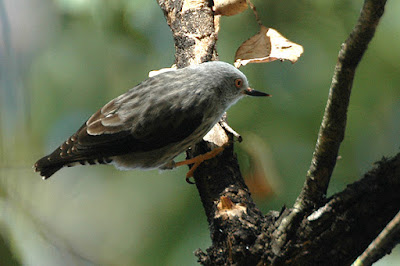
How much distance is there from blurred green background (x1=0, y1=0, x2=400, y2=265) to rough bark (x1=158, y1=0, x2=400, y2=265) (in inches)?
38.1

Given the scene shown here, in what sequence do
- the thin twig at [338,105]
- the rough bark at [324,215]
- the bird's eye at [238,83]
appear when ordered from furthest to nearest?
the bird's eye at [238,83] → the rough bark at [324,215] → the thin twig at [338,105]

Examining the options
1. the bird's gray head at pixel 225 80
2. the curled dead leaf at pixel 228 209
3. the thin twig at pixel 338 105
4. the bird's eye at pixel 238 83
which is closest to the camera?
the thin twig at pixel 338 105

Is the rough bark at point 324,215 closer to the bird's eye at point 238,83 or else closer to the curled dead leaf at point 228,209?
the curled dead leaf at point 228,209

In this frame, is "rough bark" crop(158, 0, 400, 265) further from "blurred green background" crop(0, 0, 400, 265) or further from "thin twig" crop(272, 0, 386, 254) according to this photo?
"blurred green background" crop(0, 0, 400, 265)

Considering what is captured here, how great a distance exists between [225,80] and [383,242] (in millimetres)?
1865

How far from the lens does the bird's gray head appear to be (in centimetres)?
327

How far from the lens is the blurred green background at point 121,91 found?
11.7 ft

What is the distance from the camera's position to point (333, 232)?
2090 millimetres

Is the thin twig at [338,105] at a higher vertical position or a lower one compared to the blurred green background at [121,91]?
higher

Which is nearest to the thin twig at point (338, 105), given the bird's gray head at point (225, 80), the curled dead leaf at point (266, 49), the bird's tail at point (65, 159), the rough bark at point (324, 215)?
the rough bark at point (324, 215)

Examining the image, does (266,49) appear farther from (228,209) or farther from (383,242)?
(383,242)

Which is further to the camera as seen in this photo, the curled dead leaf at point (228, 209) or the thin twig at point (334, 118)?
the curled dead leaf at point (228, 209)

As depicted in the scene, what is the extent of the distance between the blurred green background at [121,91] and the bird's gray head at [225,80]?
0.29m

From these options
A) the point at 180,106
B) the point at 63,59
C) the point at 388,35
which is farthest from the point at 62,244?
the point at 388,35
